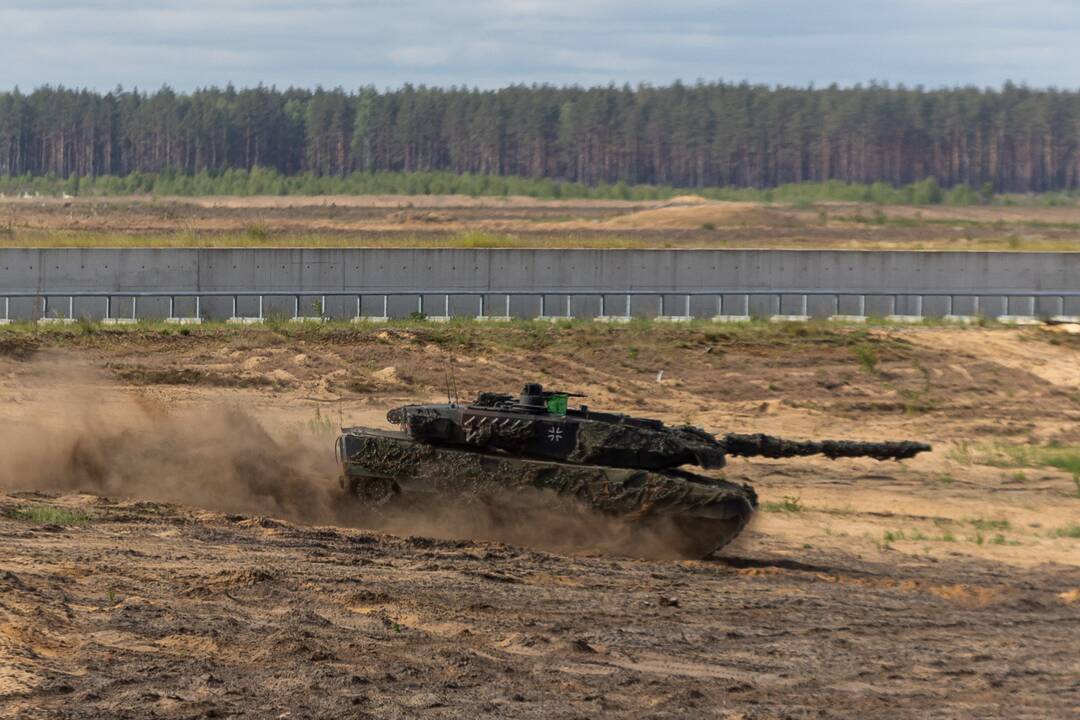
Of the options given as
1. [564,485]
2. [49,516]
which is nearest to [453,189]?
[564,485]

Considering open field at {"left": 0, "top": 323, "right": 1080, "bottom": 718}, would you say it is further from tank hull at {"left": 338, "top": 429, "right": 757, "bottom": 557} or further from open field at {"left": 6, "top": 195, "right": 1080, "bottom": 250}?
open field at {"left": 6, "top": 195, "right": 1080, "bottom": 250}

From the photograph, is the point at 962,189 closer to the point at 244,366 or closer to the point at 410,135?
the point at 410,135

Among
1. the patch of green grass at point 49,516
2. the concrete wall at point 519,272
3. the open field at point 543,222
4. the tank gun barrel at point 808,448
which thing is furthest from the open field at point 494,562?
the open field at point 543,222

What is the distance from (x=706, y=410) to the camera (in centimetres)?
2466

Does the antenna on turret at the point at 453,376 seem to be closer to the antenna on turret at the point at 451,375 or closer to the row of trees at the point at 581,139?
the antenna on turret at the point at 451,375

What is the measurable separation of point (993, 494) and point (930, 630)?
814 cm

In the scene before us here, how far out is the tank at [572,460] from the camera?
15180 millimetres

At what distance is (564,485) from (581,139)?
12048 cm

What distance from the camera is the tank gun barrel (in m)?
15.7

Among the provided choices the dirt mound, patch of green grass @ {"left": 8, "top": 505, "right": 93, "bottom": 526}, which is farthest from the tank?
the dirt mound

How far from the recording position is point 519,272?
3828 cm

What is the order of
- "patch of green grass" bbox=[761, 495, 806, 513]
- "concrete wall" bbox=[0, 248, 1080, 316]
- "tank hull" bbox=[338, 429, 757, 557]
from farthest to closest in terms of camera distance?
"concrete wall" bbox=[0, 248, 1080, 316]
"patch of green grass" bbox=[761, 495, 806, 513]
"tank hull" bbox=[338, 429, 757, 557]

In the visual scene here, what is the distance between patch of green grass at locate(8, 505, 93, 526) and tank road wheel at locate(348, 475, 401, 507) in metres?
2.83

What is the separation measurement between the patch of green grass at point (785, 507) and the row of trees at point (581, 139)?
4443 inches
